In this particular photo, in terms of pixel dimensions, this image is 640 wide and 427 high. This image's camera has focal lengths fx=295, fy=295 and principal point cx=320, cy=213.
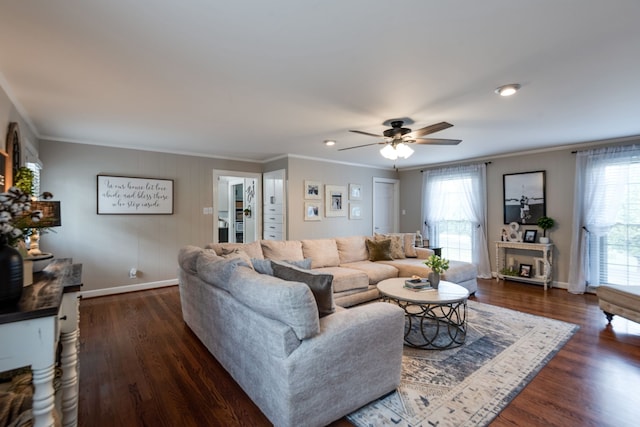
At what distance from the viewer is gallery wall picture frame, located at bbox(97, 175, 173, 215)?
14.9 feet

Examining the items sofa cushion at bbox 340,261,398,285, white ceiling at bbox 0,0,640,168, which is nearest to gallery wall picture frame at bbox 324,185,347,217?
sofa cushion at bbox 340,261,398,285

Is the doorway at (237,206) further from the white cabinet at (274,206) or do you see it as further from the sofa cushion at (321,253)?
the sofa cushion at (321,253)

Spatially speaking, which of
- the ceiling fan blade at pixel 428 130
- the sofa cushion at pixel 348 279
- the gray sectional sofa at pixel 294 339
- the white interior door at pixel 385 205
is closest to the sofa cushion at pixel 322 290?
the gray sectional sofa at pixel 294 339

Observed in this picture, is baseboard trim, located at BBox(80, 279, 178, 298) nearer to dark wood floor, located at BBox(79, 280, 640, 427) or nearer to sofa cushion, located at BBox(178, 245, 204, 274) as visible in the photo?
dark wood floor, located at BBox(79, 280, 640, 427)

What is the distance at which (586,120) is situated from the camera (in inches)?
136

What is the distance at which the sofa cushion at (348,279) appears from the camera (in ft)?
12.0

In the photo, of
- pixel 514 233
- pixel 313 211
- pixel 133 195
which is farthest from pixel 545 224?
pixel 133 195

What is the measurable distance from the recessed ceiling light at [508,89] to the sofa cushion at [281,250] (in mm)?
2935

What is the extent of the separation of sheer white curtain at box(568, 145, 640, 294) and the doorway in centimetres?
556

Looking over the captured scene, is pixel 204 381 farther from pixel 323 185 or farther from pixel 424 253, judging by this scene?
pixel 323 185

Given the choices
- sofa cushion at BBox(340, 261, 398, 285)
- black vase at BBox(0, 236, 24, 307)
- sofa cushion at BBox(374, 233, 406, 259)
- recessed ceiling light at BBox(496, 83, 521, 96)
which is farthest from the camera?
sofa cushion at BBox(374, 233, 406, 259)

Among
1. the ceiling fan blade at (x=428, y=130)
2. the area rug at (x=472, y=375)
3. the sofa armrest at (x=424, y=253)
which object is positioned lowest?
the area rug at (x=472, y=375)

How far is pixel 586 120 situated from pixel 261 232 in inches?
210

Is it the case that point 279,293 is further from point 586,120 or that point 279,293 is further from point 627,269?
point 627,269
